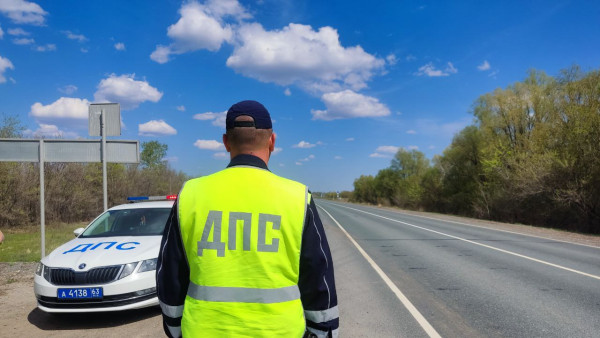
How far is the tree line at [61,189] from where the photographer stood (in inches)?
725

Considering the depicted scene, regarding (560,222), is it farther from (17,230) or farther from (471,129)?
(17,230)

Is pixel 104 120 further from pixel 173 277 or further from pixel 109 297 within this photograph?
pixel 173 277

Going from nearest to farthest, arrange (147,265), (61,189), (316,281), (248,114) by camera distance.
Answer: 1. (316,281)
2. (248,114)
3. (147,265)
4. (61,189)

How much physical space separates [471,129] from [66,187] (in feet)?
113

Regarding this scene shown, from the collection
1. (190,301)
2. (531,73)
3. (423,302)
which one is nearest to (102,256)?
(190,301)

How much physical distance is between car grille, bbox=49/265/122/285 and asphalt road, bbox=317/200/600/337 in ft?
10.0

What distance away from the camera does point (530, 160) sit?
80.6 ft

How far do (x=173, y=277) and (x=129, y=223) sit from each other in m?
5.83

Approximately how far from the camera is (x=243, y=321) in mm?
1633

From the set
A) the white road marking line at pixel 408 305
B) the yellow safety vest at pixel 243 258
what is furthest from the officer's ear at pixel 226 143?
the white road marking line at pixel 408 305

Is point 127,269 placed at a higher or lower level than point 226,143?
lower

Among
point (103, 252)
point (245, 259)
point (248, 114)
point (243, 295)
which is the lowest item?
point (103, 252)

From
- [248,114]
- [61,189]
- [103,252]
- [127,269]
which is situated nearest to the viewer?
[248,114]

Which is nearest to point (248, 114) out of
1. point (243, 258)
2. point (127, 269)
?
point (243, 258)
